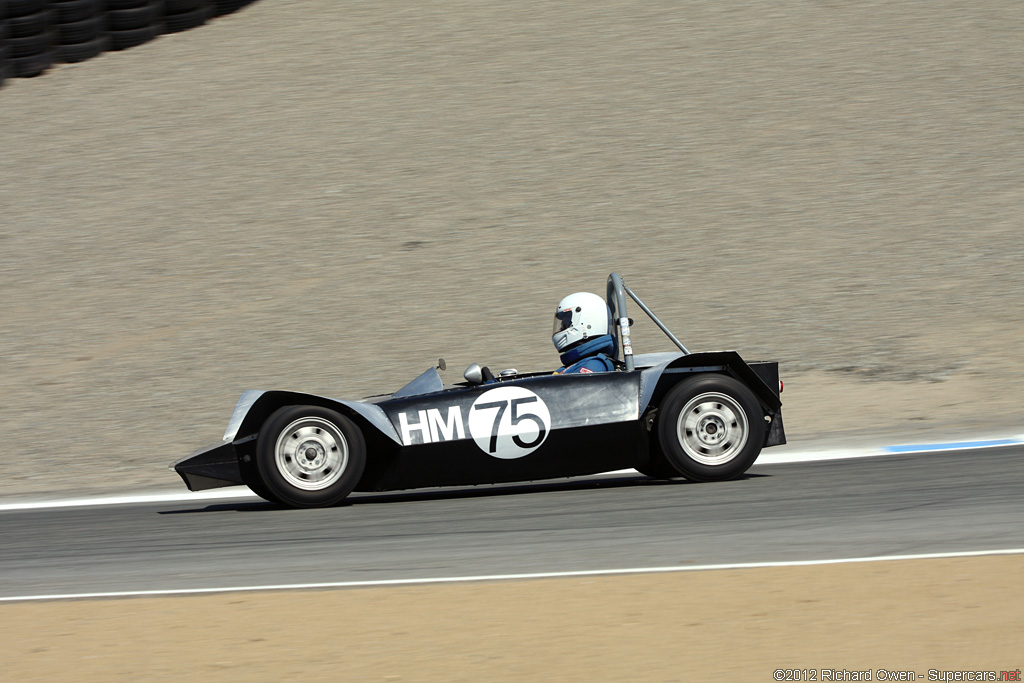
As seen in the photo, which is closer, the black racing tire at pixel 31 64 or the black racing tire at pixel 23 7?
the black racing tire at pixel 23 7

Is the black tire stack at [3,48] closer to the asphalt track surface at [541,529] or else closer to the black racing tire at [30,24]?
the black racing tire at [30,24]

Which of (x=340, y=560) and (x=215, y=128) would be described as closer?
(x=340, y=560)

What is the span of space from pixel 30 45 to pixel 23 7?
1.45 meters

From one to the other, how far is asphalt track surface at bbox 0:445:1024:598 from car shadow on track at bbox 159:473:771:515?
0.03 m

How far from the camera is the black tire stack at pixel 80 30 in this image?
2138 cm

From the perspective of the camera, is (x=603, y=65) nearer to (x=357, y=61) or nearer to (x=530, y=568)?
(x=357, y=61)

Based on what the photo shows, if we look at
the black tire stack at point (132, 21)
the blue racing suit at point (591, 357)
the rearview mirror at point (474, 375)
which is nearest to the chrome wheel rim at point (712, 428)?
the blue racing suit at point (591, 357)

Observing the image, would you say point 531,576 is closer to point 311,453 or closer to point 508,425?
point 508,425

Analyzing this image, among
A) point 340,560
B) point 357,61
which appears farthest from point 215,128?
point 340,560

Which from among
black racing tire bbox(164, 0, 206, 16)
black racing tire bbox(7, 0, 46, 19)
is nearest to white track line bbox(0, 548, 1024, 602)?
black racing tire bbox(7, 0, 46, 19)

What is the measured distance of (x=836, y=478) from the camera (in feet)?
24.2

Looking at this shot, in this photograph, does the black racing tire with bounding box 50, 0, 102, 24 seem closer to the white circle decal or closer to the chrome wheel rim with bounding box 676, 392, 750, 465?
the white circle decal

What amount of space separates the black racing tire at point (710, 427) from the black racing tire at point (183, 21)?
19.0 metres

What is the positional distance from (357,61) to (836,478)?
53.9ft
